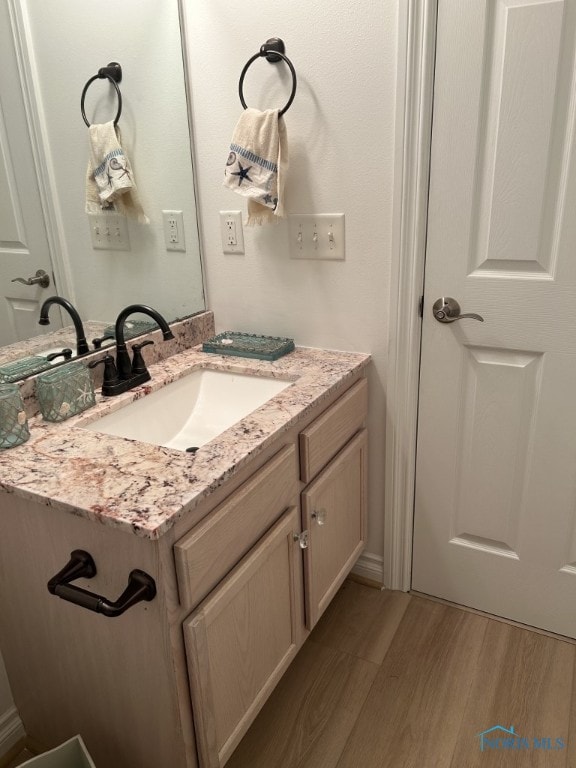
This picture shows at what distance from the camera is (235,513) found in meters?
1.10

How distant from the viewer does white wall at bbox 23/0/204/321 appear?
4.27 ft

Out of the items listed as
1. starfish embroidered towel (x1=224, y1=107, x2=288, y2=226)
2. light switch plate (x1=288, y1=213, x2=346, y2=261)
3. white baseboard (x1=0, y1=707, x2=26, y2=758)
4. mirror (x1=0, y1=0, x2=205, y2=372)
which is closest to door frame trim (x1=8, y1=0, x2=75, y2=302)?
mirror (x1=0, y1=0, x2=205, y2=372)

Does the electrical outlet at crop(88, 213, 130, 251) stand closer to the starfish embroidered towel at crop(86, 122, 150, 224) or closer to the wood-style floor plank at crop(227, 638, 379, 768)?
the starfish embroidered towel at crop(86, 122, 150, 224)

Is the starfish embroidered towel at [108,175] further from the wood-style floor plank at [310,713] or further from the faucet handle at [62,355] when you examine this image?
the wood-style floor plank at [310,713]

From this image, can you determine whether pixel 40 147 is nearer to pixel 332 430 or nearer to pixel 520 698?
pixel 332 430

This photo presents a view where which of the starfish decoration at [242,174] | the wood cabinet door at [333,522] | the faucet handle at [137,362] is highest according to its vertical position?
the starfish decoration at [242,174]

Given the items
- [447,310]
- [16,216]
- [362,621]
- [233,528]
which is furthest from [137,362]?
[362,621]

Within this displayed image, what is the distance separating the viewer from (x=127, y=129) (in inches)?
59.7

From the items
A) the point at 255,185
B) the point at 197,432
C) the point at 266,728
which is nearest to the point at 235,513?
the point at 197,432

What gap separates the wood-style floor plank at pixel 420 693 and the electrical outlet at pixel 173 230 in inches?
54.1

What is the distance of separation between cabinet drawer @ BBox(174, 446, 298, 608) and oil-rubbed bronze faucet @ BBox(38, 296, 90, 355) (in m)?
0.58

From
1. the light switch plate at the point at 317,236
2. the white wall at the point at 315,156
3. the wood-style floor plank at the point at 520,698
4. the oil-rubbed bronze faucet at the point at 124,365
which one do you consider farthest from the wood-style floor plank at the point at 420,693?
the light switch plate at the point at 317,236

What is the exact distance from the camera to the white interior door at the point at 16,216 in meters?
1.17

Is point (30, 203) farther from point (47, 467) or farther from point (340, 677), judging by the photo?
point (340, 677)
